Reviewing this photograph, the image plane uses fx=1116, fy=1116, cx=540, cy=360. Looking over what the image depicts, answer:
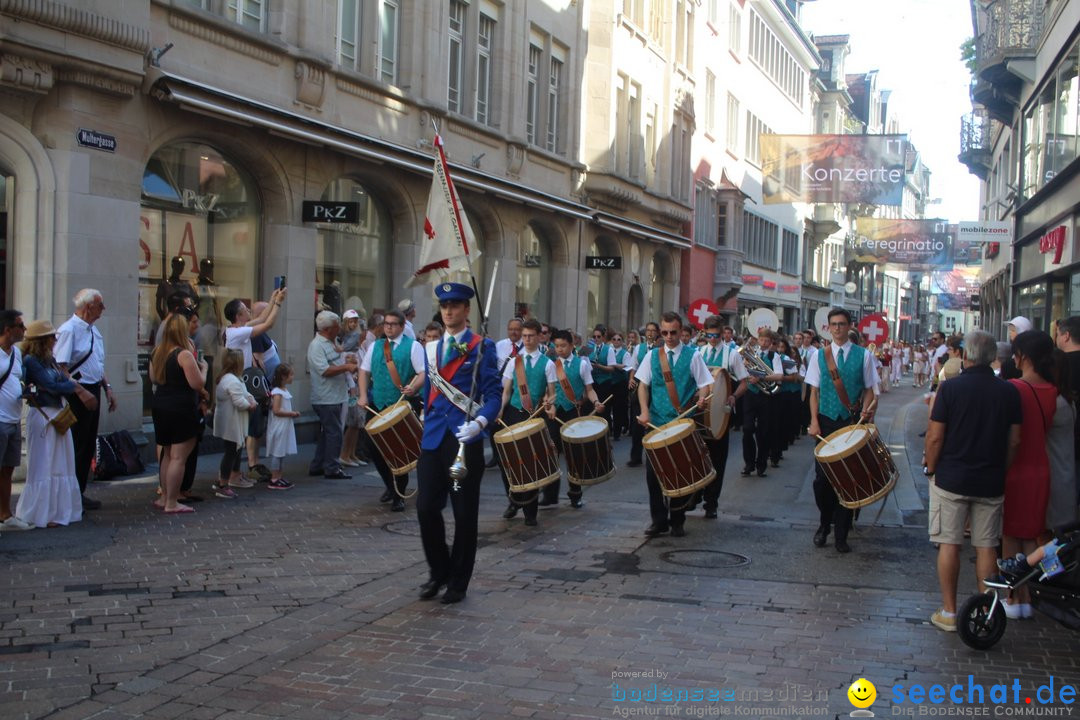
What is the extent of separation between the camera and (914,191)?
9788 cm

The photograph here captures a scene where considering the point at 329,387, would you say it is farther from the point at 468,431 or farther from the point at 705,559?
the point at 468,431

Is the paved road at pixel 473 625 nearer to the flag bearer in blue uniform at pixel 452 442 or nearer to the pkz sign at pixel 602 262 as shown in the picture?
the flag bearer in blue uniform at pixel 452 442

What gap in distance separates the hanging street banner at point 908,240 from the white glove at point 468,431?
34927mm

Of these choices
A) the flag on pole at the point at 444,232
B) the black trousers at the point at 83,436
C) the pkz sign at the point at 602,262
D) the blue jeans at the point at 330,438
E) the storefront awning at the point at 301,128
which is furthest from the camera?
the pkz sign at the point at 602,262

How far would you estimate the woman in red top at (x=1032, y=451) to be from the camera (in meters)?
6.85

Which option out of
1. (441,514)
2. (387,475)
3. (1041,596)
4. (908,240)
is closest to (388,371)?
(387,475)

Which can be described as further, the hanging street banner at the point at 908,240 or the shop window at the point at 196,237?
the hanging street banner at the point at 908,240

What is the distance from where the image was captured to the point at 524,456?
9.89 metres

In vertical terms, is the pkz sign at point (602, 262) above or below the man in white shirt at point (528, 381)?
above

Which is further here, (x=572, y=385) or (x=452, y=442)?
(x=572, y=385)

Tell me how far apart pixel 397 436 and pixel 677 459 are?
2.70m

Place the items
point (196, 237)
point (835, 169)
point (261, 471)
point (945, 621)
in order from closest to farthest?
point (945, 621) < point (261, 471) < point (196, 237) < point (835, 169)

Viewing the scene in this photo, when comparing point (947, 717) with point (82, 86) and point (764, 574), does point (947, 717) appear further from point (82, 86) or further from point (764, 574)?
point (82, 86)

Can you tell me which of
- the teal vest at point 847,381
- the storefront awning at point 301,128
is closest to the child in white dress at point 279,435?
the storefront awning at point 301,128
